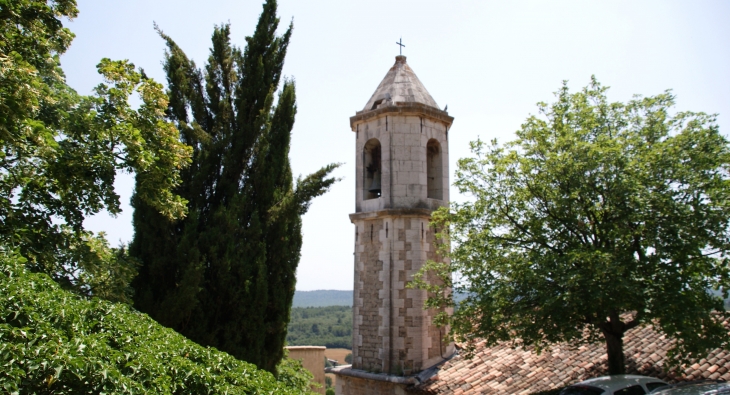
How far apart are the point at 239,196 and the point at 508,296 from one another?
6.12 metres

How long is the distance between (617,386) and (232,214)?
7899 mm

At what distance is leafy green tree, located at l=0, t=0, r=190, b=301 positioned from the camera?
734cm

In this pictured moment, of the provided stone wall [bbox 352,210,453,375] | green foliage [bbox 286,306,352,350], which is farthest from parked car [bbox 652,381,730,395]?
green foliage [bbox 286,306,352,350]

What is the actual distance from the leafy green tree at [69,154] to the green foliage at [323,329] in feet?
139

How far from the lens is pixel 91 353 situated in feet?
14.9

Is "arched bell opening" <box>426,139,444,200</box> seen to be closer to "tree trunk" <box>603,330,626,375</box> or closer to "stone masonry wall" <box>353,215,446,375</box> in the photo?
"stone masonry wall" <box>353,215,446,375</box>

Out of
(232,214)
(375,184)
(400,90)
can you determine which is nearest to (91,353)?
(232,214)

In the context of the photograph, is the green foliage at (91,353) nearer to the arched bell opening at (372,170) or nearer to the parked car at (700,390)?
the parked car at (700,390)

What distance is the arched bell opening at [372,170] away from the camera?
14961mm

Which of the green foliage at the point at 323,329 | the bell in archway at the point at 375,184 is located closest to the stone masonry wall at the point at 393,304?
the bell in archway at the point at 375,184

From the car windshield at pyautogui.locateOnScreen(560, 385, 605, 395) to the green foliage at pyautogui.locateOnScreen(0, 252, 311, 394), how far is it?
4952 mm

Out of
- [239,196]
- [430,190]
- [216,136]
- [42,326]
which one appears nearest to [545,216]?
[430,190]

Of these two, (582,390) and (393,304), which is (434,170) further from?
(582,390)

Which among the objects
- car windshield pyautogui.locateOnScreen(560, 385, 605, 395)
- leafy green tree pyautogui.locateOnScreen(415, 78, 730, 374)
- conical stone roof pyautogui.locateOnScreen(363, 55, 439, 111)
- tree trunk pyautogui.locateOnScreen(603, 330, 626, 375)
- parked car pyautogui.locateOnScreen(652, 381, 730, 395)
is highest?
conical stone roof pyautogui.locateOnScreen(363, 55, 439, 111)
